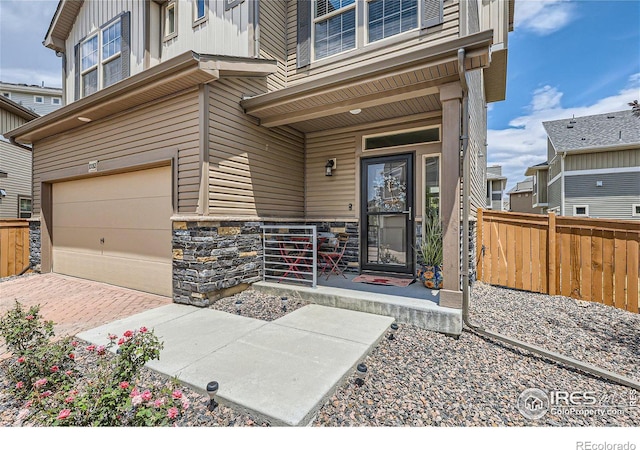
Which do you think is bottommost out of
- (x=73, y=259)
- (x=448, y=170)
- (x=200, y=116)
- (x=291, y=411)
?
(x=291, y=411)

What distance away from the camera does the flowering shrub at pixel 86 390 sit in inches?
60.4

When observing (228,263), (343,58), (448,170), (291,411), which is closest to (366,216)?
(448,170)

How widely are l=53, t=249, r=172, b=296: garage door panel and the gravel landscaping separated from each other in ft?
4.61

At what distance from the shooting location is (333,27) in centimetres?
544

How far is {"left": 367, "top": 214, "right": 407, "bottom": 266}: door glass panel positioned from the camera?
199 inches

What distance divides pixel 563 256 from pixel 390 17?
4.70 m

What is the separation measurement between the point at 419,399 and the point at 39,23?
396 inches

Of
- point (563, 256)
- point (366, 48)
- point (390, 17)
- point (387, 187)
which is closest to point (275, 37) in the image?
point (366, 48)

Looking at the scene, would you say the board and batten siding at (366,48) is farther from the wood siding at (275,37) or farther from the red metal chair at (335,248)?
the red metal chair at (335,248)

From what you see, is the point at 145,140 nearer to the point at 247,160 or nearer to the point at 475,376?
the point at 247,160

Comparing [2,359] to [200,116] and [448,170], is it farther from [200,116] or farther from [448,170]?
[448,170]

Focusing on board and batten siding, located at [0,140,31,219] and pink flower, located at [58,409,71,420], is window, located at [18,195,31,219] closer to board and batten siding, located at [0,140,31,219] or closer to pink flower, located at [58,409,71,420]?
board and batten siding, located at [0,140,31,219]

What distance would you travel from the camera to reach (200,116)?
13.3 feet

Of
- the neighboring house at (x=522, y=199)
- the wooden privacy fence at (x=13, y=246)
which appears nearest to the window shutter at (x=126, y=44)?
the wooden privacy fence at (x=13, y=246)
